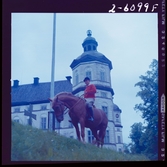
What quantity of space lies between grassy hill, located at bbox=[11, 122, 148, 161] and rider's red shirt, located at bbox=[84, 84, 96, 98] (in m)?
0.55

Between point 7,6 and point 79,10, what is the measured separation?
2.79 feet

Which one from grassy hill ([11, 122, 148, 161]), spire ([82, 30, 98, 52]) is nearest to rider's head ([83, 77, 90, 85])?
spire ([82, 30, 98, 52])

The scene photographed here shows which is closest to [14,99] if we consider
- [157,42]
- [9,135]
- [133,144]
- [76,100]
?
[9,135]

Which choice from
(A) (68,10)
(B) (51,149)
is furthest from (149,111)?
(A) (68,10)

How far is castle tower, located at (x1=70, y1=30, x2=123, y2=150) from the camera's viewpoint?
4.91 metres

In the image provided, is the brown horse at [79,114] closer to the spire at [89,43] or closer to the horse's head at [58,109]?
the horse's head at [58,109]

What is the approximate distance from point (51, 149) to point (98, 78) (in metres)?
1.00

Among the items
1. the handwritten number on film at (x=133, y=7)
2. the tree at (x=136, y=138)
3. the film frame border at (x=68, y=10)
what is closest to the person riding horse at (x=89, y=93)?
the tree at (x=136, y=138)

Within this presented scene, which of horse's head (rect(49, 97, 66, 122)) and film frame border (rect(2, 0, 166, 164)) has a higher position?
film frame border (rect(2, 0, 166, 164))

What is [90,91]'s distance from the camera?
4.96 metres

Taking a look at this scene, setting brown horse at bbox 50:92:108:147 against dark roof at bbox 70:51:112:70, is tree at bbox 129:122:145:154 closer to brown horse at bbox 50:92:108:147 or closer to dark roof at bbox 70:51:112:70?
brown horse at bbox 50:92:108:147

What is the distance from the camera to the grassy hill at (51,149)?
15.7 ft

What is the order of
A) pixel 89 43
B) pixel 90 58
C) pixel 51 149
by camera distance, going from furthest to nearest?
pixel 90 58
pixel 89 43
pixel 51 149

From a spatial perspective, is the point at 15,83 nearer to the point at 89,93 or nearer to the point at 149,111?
the point at 89,93
